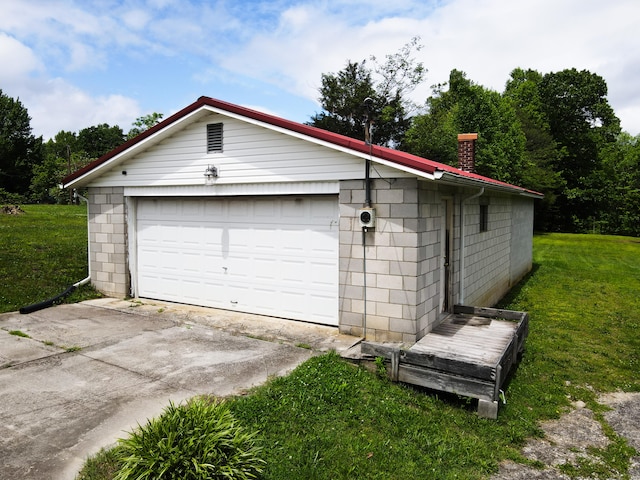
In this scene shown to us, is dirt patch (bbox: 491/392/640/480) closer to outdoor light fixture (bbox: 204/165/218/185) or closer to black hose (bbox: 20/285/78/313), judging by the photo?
outdoor light fixture (bbox: 204/165/218/185)

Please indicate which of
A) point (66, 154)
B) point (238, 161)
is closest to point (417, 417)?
point (238, 161)

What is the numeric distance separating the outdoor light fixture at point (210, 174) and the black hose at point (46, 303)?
13.8 ft

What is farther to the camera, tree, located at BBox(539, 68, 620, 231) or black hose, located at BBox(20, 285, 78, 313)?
tree, located at BBox(539, 68, 620, 231)

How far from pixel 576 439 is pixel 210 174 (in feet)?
23.2

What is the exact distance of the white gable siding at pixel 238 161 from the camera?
7.55 meters

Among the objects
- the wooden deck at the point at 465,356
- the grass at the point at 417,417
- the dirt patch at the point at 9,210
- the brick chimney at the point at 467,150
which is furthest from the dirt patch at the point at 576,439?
the dirt patch at the point at 9,210

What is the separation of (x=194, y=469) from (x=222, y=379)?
7.84 feet

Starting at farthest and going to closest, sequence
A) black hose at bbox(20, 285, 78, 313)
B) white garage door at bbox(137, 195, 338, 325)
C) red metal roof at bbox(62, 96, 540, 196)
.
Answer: black hose at bbox(20, 285, 78, 313)
white garage door at bbox(137, 195, 338, 325)
red metal roof at bbox(62, 96, 540, 196)

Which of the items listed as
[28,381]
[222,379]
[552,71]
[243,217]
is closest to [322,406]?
[222,379]

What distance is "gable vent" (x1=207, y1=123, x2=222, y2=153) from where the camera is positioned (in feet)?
28.3

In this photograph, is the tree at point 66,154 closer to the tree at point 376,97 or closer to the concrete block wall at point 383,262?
the tree at point 376,97

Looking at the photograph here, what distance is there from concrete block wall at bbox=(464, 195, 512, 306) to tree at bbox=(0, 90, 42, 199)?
4785cm

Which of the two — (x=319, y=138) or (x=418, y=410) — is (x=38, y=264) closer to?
(x=319, y=138)

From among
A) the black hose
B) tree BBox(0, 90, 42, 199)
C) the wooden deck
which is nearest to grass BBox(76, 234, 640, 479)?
the wooden deck
